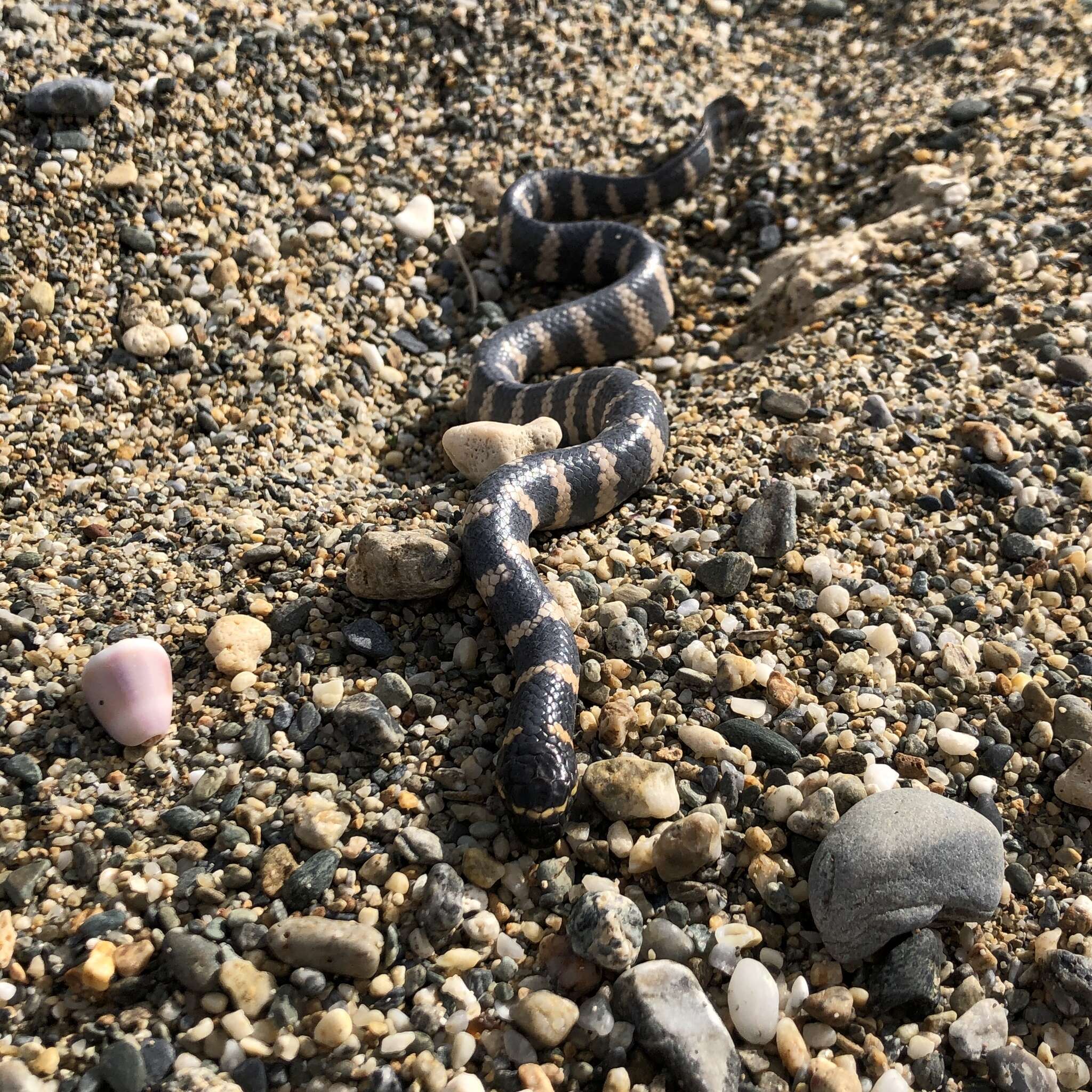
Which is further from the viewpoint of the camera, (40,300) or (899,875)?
(40,300)

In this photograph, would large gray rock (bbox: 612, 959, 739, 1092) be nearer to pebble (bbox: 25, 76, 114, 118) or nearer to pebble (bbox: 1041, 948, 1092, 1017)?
pebble (bbox: 1041, 948, 1092, 1017)

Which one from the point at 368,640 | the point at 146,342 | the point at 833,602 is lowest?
the point at 368,640

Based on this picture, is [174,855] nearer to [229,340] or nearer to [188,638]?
[188,638]

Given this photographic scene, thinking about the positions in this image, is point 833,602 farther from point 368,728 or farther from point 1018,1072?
point 368,728

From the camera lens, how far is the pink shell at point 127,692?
10.5ft

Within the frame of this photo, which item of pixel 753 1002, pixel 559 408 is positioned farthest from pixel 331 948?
pixel 559 408

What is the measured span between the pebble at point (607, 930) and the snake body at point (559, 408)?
32 cm

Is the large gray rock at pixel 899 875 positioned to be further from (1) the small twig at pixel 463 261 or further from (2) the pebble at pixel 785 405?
(1) the small twig at pixel 463 261

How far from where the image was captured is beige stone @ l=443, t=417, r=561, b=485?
4461 millimetres

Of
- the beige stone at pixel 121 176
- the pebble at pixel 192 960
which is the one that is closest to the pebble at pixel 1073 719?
the pebble at pixel 192 960

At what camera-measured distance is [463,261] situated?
20.4 feet

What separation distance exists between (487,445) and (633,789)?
1.93 m

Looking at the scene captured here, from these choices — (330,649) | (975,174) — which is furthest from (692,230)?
(330,649)

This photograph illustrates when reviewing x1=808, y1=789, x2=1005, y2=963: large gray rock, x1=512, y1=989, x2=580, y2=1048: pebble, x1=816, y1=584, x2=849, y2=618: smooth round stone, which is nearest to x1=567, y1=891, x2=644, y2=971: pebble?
x1=512, y1=989, x2=580, y2=1048: pebble
